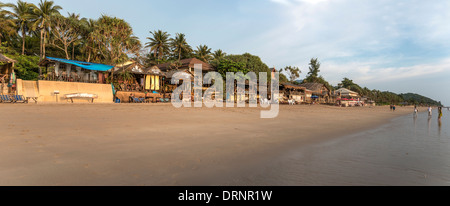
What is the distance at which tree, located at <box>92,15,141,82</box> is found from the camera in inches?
961

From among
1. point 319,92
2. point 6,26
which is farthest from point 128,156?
point 319,92

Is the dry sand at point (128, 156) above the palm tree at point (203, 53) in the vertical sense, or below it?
below

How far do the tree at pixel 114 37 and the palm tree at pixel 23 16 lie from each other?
15898 mm

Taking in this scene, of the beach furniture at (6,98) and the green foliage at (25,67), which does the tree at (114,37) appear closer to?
the green foliage at (25,67)

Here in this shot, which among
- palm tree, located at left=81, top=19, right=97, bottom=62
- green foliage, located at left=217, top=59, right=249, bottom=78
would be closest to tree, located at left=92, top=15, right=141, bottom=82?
palm tree, located at left=81, top=19, right=97, bottom=62

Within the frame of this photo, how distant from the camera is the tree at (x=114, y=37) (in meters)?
24.4

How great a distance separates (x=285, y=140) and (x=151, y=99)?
21795 mm

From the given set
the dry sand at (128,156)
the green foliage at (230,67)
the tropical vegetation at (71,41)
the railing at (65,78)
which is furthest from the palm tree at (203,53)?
the dry sand at (128,156)

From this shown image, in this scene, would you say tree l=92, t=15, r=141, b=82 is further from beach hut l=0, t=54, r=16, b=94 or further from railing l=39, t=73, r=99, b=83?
beach hut l=0, t=54, r=16, b=94

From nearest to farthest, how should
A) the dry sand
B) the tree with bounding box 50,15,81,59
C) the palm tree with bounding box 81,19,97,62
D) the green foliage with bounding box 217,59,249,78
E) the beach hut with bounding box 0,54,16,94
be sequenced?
the dry sand → the beach hut with bounding box 0,54,16,94 → the tree with bounding box 50,15,81,59 → the palm tree with bounding box 81,19,97,62 → the green foliage with bounding box 217,59,249,78

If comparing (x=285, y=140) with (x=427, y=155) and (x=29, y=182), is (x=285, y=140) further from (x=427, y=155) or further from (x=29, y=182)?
(x=29, y=182)

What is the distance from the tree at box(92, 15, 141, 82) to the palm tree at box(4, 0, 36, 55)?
1590cm

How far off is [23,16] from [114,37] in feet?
62.3

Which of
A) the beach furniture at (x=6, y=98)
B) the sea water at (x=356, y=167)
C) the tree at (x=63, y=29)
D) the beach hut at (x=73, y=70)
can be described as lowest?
the sea water at (x=356, y=167)
